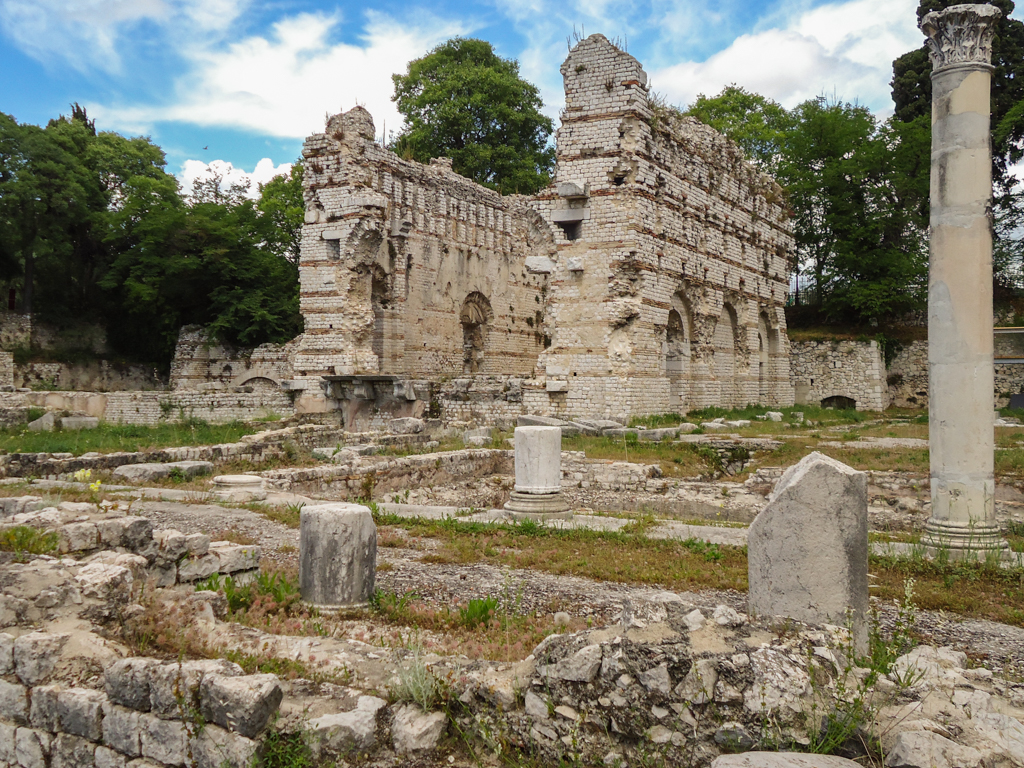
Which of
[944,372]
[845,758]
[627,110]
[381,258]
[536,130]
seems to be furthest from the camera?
[536,130]

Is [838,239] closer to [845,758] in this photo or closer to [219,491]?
[219,491]

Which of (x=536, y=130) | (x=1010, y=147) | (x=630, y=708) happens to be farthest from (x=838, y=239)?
(x=630, y=708)

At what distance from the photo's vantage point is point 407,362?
81.3 ft

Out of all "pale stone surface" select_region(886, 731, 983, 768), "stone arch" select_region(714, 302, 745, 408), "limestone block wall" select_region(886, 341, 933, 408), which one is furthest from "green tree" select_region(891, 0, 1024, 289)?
"pale stone surface" select_region(886, 731, 983, 768)

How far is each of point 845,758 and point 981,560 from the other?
502 centimetres

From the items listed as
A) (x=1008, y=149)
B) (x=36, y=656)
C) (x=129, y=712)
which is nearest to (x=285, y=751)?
(x=129, y=712)

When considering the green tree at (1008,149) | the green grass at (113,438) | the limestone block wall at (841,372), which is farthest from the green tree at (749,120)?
the green grass at (113,438)

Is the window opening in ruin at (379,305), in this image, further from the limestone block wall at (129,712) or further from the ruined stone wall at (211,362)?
the limestone block wall at (129,712)

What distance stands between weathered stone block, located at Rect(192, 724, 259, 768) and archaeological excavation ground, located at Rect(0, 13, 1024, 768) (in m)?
0.02

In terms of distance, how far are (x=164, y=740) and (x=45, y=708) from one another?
2.92 ft

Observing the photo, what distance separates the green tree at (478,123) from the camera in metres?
37.2

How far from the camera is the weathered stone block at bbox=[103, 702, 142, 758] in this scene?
383cm

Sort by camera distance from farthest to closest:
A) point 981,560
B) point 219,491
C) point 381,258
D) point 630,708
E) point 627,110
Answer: point 381,258 < point 627,110 < point 219,491 < point 981,560 < point 630,708

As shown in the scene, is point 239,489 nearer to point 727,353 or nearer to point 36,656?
point 36,656
